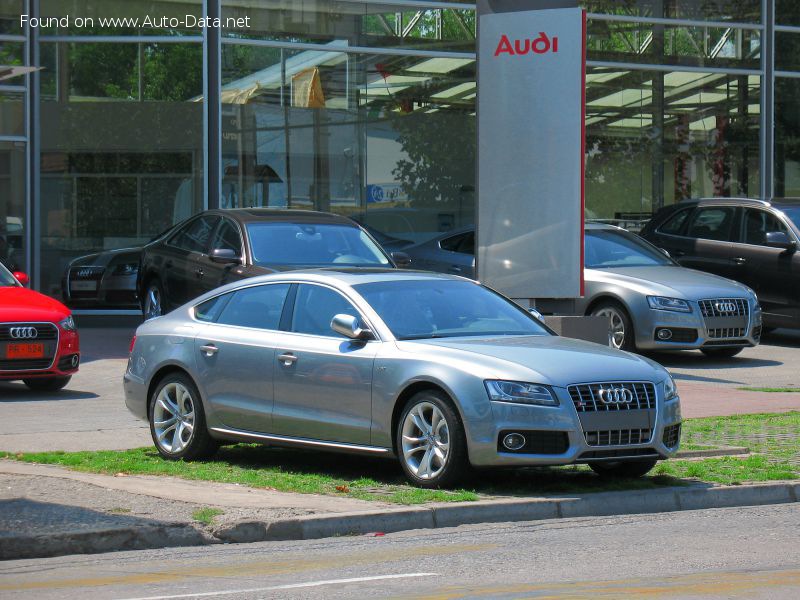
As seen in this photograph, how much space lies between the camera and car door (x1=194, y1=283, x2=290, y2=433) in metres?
10.0

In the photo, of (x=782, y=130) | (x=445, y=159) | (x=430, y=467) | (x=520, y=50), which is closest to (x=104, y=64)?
(x=445, y=159)

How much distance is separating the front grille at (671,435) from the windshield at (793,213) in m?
10.8

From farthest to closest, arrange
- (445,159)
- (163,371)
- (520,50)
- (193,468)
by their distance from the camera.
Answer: (445,159), (520,50), (163,371), (193,468)

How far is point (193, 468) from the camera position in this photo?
10031mm

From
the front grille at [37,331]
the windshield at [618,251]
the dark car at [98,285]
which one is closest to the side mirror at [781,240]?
the windshield at [618,251]

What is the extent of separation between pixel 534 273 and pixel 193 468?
19.4 feet

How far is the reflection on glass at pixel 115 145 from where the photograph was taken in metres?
22.3

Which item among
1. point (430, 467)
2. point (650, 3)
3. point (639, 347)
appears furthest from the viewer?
point (650, 3)

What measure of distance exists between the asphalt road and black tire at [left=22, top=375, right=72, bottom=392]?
7669 mm

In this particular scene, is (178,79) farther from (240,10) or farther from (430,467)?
(430,467)

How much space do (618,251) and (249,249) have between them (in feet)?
17.9

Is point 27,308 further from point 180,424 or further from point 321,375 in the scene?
point 321,375

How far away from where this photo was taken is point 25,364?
47.3ft

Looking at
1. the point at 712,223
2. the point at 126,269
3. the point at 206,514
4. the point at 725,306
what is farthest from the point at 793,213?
the point at 206,514
